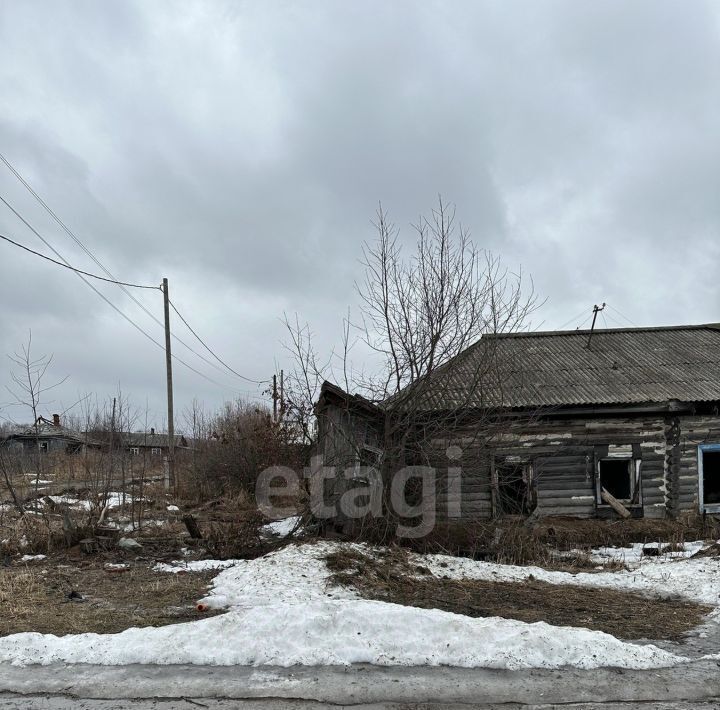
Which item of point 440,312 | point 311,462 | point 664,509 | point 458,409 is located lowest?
point 664,509

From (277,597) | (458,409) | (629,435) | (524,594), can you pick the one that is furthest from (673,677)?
(629,435)

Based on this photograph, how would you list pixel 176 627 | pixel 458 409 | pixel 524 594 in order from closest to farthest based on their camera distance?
pixel 176 627, pixel 524 594, pixel 458 409

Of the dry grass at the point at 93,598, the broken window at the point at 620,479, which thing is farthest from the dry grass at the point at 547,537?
the dry grass at the point at 93,598

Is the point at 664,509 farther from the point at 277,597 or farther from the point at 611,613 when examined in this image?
the point at 277,597

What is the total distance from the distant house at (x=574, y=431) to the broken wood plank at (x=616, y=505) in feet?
0.07

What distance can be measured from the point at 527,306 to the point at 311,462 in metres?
4.86

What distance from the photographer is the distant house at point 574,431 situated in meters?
11.4

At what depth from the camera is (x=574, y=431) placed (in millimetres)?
14477

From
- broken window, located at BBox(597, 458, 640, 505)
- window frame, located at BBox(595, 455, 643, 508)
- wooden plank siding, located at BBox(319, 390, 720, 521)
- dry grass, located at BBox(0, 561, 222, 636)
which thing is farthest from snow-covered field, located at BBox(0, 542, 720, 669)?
broken window, located at BBox(597, 458, 640, 505)

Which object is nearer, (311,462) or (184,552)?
(184,552)

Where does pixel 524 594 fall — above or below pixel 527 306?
below

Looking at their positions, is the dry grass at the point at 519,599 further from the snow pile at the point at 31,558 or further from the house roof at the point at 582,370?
the snow pile at the point at 31,558

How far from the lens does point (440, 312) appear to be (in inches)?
434

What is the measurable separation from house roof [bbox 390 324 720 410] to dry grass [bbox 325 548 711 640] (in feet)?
10.1
